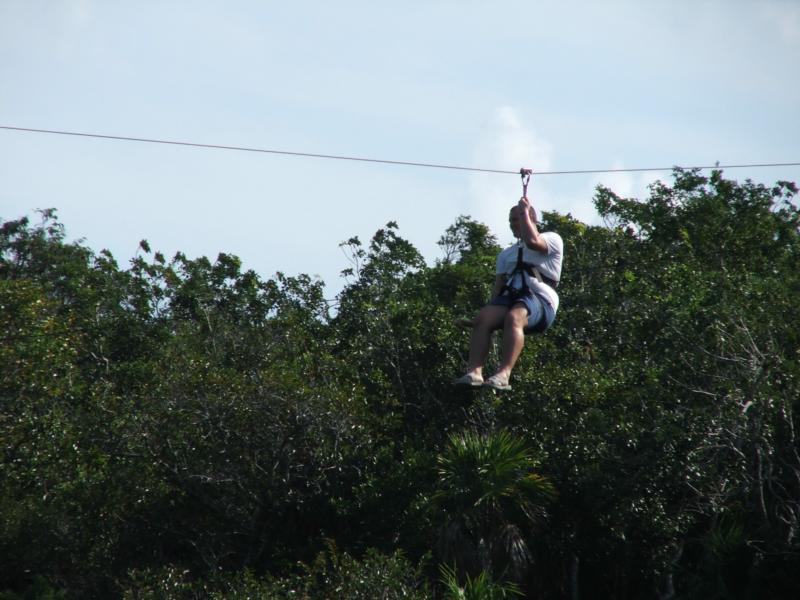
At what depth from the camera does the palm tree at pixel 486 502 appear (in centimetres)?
1281

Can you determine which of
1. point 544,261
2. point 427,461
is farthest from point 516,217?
point 427,461

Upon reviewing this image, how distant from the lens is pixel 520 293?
7.37 metres

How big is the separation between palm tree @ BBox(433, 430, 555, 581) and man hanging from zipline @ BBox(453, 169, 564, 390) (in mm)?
5586

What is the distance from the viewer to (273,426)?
50.3 ft

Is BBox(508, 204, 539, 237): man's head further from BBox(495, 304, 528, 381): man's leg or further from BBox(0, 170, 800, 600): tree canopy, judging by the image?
BBox(0, 170, 800, 600): tree canopy

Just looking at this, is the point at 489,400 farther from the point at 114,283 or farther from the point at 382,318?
the point at 114,283

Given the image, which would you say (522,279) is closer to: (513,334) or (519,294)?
(519,294)

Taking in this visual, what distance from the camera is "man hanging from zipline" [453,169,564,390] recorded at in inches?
284

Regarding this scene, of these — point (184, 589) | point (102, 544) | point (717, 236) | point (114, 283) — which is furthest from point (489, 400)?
point (114, 283)

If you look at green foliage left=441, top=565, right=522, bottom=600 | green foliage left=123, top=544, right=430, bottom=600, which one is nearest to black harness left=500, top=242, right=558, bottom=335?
green foliage left=441, top=565, right=522, bottom=600

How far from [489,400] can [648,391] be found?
2.14 meters

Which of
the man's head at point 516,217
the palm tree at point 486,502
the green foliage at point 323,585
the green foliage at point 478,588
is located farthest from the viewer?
the palm tree at point 486,502

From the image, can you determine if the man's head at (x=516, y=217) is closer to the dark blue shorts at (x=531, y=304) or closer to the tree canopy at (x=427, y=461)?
the dark blue shorts at (x=531, y=304)

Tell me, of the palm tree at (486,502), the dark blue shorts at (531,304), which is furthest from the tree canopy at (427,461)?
the dark blue shorts at (531,304)
